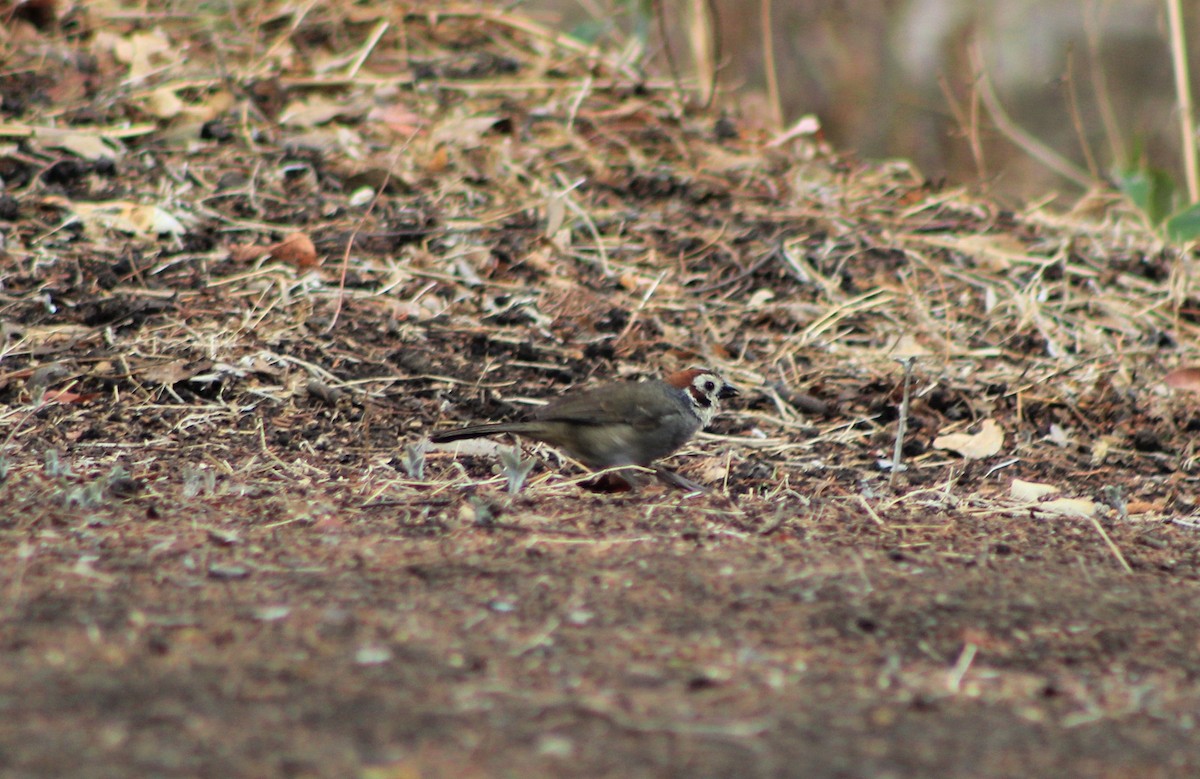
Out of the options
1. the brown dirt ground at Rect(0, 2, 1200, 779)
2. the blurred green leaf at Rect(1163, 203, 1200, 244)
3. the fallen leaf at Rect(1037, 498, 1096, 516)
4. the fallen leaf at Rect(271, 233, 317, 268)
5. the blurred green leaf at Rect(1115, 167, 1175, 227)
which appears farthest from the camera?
the blurred green leaf at Rect(1115, 167, 1175, 227)

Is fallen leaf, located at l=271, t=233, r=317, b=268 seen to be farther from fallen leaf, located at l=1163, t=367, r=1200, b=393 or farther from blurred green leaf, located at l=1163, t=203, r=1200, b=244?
blurred green leaf, located at l=1163, t=203, r=1200, b=244

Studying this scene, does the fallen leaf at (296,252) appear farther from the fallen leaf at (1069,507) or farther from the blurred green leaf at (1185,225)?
the blurred green leaf at (1185,225)

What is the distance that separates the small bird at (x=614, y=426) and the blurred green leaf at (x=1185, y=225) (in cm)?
335

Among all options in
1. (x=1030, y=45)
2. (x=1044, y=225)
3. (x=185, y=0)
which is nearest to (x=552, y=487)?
(x=1044, y=225)

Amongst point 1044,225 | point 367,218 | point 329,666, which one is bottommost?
point 1044,225

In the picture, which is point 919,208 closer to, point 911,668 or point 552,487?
point 552,487

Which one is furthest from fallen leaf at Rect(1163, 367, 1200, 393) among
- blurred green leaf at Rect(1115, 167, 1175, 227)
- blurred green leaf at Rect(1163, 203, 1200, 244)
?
blurred green leaf at Rect(1115, 167, 1175, 227)

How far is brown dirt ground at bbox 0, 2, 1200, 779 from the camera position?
2338 millimetres

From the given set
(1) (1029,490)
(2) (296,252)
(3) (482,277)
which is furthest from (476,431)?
(1) (1029,490)

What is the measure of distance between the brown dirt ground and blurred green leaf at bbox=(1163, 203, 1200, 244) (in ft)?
0.52

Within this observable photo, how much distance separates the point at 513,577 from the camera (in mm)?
3047

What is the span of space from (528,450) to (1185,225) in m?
3.85

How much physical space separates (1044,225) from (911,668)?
5090mm

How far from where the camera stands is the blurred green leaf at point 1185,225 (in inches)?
260
